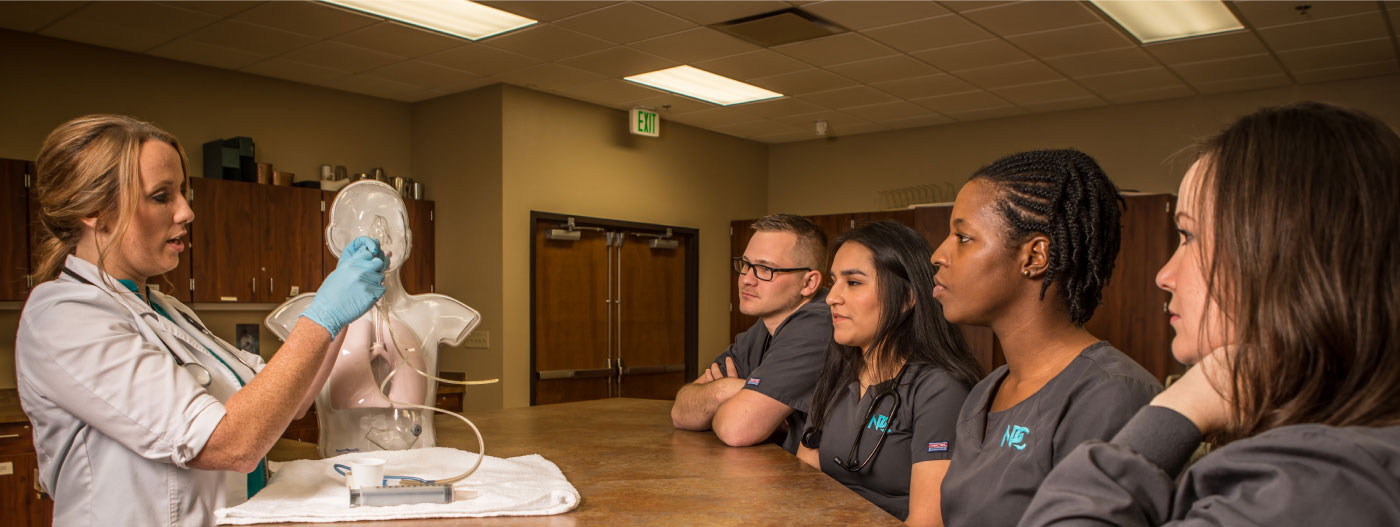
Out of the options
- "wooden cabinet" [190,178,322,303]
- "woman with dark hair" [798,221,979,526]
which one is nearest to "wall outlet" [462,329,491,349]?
"wooden cabinet" [190,178,322,303]

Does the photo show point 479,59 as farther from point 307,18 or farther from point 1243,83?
point 1243,83

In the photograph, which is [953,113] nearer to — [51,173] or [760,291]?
[760,291]

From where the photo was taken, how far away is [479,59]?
535 cm

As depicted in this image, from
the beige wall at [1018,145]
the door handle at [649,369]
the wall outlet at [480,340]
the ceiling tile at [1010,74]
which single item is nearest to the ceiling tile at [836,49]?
the ceiling tile at [1010,74]

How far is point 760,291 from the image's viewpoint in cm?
282

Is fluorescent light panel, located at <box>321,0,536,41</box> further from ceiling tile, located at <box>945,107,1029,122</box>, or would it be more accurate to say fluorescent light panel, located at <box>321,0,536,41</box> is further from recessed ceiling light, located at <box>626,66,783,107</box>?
ceiling tile, located at <box>945,107,1029,122</box>

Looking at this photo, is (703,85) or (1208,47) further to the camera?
(703,85)

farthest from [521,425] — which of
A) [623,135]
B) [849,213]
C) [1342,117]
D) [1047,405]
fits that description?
[849,213]

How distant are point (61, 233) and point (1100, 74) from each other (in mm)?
5811

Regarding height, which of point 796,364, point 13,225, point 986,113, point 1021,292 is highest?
point 986,113

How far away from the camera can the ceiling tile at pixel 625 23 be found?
4.46 metres

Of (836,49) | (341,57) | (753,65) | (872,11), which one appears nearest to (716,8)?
(872,11)

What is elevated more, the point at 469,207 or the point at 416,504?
the point at 469,207

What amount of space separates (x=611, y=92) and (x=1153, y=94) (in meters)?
4.02
